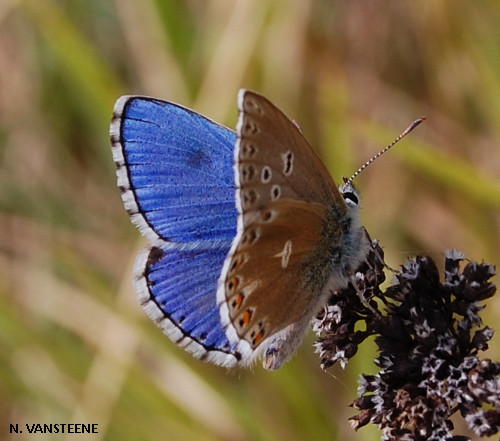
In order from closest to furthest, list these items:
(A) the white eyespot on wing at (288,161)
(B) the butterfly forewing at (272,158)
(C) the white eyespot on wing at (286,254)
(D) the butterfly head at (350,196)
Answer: (B) the butterfly forewing at (272,158) < (A) the white eyespot on wing at (288,161) < (C) the white eyespot on wing at (286,254) < (D) the butterfly head at (350,196)

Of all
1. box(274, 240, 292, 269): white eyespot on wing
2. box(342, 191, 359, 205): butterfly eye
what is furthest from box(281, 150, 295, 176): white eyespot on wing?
box(342, 191, 359, 205): butterfly eye

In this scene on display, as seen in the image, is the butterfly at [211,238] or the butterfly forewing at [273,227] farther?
the butterfly at [211,238]

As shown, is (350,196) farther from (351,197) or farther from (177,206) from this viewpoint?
(177,206)

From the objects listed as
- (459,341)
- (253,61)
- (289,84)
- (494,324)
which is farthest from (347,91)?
(459,341)

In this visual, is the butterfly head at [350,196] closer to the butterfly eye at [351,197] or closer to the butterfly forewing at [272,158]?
the butterfly eye at [351,197]

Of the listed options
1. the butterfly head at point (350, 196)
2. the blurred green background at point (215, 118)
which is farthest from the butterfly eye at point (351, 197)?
the blurred green background at point (215, 118)

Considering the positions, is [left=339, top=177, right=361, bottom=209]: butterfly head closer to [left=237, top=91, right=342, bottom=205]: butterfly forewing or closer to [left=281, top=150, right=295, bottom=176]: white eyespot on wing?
[left=237, top=91, right=342, bottom=205]: butterfly forewing
